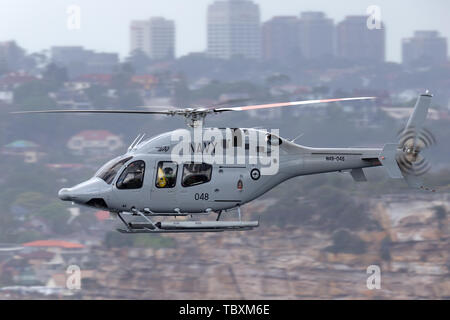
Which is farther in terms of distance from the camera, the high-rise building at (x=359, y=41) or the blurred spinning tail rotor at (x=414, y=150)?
the high-rise building at (x=359, y=41)

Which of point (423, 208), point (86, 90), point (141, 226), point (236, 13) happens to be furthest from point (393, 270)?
point (236, 13)

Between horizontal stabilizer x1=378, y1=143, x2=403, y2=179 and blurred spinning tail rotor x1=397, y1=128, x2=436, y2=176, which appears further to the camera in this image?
blurred spinning tail rotor x1=397, y1=128, x2=436, y2=176

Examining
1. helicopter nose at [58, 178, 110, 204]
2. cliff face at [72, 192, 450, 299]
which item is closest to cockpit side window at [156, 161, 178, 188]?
helicopter nose at [58, 178, 110, 204]

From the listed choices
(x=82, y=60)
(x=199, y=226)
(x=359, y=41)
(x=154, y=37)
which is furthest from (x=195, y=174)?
(x=154, y=37)

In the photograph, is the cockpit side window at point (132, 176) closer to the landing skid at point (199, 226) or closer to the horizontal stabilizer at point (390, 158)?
the landing skid at point (199, 226)

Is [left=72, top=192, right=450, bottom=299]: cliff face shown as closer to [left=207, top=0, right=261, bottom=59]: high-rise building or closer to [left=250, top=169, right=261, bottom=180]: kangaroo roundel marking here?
[left=250, top=169, right=261, bottom=180]: kangaroo roundel marking

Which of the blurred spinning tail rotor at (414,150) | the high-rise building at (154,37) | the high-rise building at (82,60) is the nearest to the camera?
the blurred spinning tail rotor at (414,150)

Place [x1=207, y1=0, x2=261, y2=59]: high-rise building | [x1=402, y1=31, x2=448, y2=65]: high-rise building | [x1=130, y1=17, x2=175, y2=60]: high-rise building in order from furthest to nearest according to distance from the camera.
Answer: [x1=207, y1=0, x2=261, y2=59]: high-rise building
[x1=130, y1=17, x2=175, y2=60]: high-rise building
[x1=402, y1=31, x2=448, y2=65]: high-rise building

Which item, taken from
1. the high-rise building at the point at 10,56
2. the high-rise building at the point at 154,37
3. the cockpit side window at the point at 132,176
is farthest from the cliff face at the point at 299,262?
the high-rise building at the point at 154,37
